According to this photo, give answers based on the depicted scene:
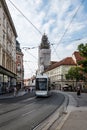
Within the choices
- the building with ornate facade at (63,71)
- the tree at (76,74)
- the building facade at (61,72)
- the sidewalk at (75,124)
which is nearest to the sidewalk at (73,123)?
the sidewalk at (75,124)

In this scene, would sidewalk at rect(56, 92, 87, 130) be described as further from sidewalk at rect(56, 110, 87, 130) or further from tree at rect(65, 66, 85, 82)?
tree at rect(65, 66, 85, 82)

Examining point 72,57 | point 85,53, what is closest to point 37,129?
point 85,53

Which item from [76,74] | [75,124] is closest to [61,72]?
[76,74]

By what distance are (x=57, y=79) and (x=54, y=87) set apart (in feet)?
17.1

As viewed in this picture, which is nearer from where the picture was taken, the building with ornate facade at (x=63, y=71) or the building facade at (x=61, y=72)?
the building with ornate facade at (x=63, y=71)

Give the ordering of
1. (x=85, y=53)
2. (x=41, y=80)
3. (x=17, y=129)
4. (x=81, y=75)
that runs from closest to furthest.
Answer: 1. (x=17, y=129)
2. (x=41, y=80)
3. (x=85, y=53)
4. (x=81, y=75)

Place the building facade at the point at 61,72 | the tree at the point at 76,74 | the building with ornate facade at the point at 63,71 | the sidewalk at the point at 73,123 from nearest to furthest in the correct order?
the sidewalk at the point at 73,123, the tree at the point at 76,74, the building with ornate facade at the point at 63,71, the building facade at the point at 61,72

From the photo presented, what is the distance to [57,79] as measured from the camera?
129000 mm

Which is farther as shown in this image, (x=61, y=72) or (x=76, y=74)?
(x=61, y=72)

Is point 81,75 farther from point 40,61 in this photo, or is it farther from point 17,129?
point 17,129

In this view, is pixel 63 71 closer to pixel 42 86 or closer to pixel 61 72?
pixel 61 72

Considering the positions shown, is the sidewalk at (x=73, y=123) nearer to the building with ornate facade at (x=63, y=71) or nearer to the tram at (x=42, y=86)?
the tram at (x=42, y=86)

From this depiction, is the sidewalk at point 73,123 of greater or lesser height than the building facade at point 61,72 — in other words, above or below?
below

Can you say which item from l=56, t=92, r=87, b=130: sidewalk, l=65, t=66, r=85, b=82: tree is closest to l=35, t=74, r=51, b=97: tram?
l=56, t=92, r=87, b=130: sidewalk
